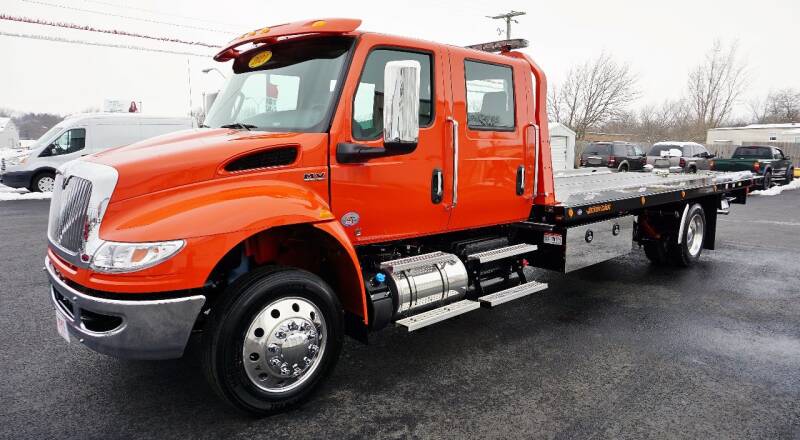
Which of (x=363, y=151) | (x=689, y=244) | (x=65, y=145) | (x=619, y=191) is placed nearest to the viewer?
(x=363, y=151)

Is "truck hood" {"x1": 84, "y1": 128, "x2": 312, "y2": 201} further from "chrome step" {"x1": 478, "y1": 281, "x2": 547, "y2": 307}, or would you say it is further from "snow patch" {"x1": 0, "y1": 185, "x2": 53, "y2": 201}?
"snow patch" {"x1": 0, "y1": 185, "x2": 53, "y2": 201}

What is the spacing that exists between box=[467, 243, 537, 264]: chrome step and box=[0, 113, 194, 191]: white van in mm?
15843

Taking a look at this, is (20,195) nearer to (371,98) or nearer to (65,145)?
(65,145)

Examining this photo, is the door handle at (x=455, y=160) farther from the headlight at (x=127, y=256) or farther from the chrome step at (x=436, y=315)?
the headlight at (x=127, y=256)

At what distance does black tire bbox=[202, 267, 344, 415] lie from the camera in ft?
10.1

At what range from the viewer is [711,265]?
7.87 metres

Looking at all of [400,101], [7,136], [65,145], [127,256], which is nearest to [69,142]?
[65,145]

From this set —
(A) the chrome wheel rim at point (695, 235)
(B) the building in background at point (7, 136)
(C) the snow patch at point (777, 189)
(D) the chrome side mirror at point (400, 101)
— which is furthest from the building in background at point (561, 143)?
(B) the building in background at point (7, 136)

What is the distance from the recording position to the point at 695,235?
8.03 metres

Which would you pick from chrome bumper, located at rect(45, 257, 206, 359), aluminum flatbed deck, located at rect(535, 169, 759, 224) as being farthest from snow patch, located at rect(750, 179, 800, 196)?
chrome bumper, located at rect(45, 257, 206, 359)

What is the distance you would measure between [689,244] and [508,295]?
179 inches

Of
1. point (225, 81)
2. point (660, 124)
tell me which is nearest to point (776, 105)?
point (660, 124)

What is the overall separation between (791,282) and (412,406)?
5.96m

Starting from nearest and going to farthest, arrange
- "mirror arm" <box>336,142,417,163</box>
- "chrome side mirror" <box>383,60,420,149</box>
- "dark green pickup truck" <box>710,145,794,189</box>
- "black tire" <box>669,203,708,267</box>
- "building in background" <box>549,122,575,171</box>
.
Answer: "chrome side mirror" <box>383,60,420,149</box>
"mirror arm" <box>336,142,417,163</box>
"black tire" <box>669,203,708,267</box>
"dark green pickup truck" <box>710,145,794,189</box>
"building in background" <box>549,122,575,171</box>
